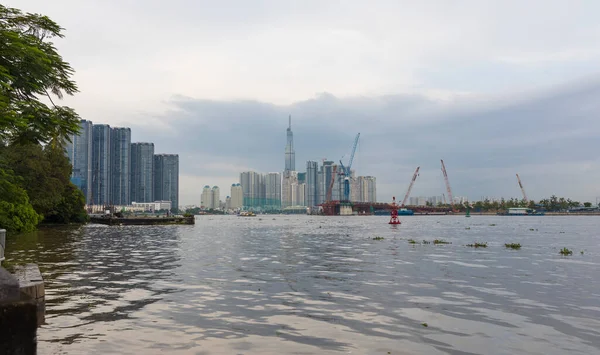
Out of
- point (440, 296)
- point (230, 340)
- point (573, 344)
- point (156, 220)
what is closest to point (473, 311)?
point (440, 296)

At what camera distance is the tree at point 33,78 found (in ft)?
55.9

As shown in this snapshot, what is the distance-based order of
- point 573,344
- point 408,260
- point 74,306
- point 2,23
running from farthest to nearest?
point 408,260
point 2,23
point 74,306
point 573,344

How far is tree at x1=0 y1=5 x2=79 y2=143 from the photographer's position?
17.0 meters

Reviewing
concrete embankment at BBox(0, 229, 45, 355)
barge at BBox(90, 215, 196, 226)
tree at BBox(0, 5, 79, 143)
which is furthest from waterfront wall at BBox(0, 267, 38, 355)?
barge at BBox(90, 215, 196, 226)

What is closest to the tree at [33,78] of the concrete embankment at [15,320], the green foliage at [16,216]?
the concrete embankment at [15,320]

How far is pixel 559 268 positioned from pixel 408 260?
9.69 metres

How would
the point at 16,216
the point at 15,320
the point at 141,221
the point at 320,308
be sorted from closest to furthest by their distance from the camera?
1. the point at 15,320
2. the point at 320,308
3. the point at 16,216
4. the point at 141,221

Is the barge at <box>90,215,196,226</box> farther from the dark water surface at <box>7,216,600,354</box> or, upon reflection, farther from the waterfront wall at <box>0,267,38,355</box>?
the waterfront wall at <box>0,267,38,355</box>

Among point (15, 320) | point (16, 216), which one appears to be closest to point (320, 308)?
point (15, 320)

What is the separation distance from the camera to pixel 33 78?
18.8 m

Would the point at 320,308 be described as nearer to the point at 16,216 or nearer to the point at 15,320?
the point at 15,320

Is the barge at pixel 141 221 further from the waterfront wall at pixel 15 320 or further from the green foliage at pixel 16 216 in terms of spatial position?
the waterfront wall at pixel 15 320

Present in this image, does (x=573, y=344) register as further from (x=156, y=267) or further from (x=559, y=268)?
(x=156, y=267)

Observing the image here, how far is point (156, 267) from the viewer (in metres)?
29.9
